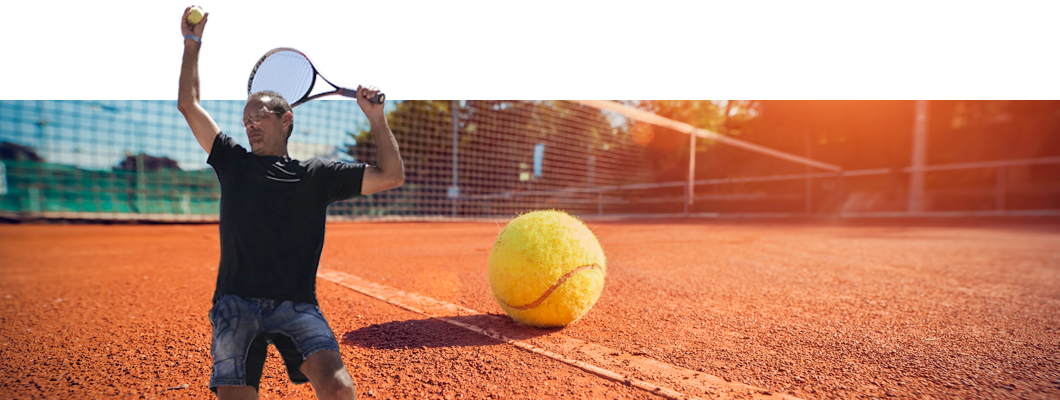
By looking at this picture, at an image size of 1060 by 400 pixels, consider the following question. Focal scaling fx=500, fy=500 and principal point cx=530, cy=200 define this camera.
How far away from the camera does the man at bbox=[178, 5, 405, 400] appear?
4.88 feet

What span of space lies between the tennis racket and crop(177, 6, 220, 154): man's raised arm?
386 mm

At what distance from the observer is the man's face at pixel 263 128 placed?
1.64 metres

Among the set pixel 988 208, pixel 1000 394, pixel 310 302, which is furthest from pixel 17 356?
pixel 988 208

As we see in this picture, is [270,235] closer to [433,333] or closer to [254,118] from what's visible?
[254,118]

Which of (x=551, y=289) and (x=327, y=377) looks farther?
(x=551, y=289)

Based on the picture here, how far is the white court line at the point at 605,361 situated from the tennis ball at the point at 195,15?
174 cm

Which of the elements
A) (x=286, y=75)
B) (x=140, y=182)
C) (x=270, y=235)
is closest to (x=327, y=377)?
(x=270, y=235)

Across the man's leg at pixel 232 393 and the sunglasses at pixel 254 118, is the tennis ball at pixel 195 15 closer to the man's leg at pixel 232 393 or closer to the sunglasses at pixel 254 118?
the sunglasses at pixel 254 118

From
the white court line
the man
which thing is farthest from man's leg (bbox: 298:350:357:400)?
the white court line

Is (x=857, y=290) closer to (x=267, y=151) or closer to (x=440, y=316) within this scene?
(x=440, y=316)

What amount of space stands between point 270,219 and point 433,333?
112 centimetres

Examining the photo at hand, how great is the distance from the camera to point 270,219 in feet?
5.17

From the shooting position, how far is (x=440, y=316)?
2838mm

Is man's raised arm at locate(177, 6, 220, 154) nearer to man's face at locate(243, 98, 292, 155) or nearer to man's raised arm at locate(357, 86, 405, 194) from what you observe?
man's face at locate(243, 98, 292, 155)
